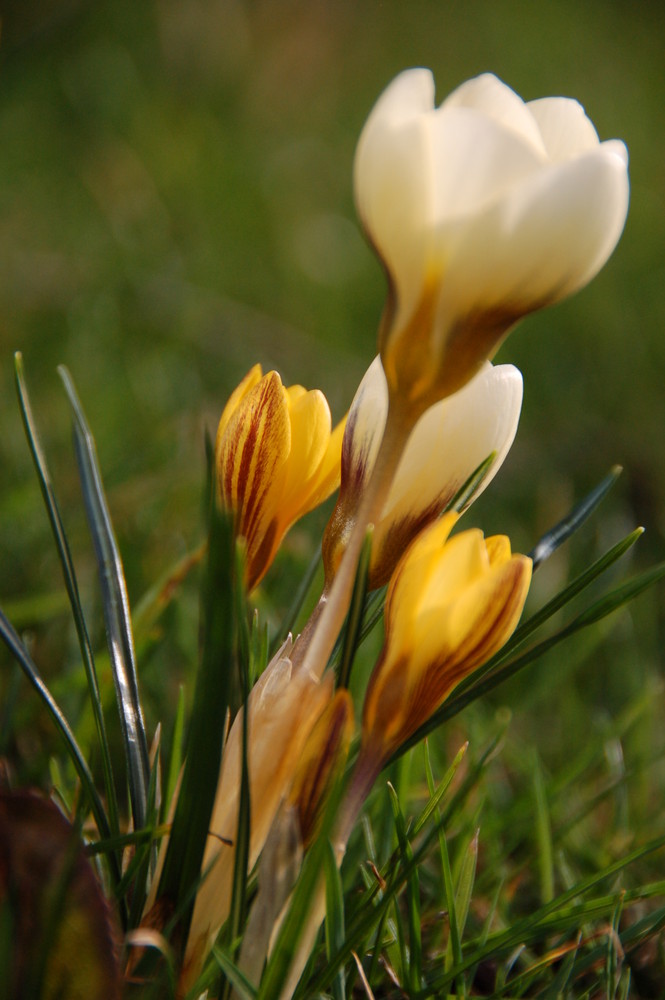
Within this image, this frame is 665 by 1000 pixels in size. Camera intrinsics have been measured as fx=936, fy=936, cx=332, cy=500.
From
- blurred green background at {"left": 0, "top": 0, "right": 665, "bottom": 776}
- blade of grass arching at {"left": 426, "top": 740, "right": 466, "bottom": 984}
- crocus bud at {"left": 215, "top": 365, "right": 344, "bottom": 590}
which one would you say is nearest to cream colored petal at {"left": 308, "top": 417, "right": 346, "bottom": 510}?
crocus bud at {"left": 215, "top": 365, "right": 344, "bottom": 590}

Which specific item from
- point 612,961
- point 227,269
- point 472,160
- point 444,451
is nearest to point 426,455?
point 444,451

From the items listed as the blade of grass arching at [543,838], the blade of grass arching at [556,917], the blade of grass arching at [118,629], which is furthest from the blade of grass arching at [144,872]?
the blade of grass arching at [543,838]

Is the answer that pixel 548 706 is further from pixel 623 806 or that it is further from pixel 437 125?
pixel 437 125

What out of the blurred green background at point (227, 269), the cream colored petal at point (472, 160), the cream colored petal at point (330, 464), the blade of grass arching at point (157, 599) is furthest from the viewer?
the blurred green background at point (227, 269)

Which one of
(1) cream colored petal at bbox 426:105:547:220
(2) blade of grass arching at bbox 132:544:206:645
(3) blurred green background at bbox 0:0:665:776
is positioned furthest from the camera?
(3) blurred green background at bbox 0:0:665:776

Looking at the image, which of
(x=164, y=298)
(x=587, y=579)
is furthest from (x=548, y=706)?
(x=164, y=298)

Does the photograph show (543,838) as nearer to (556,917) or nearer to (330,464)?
(556,917)

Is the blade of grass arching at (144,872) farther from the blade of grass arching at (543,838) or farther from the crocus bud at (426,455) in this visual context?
the blade of grass arching at (543,838)

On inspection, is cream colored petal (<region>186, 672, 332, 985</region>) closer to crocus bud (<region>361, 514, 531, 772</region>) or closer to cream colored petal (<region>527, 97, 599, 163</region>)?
crocus bud (<region>361, 514, 531, 772</region>)
